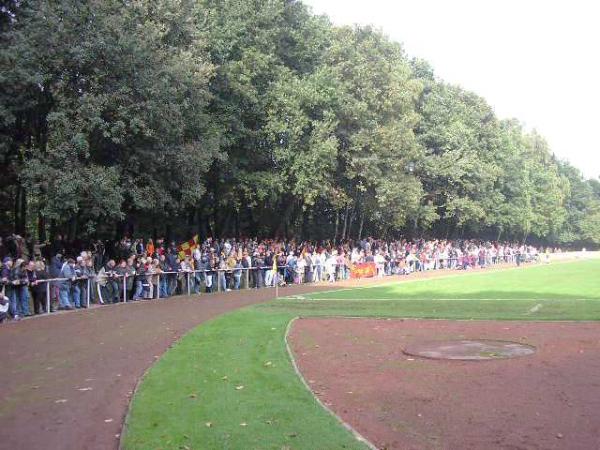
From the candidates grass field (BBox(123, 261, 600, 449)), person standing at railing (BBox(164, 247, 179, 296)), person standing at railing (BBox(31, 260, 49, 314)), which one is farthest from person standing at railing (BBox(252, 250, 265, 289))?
person standing at railing (BBox(31, 260, 49, 314))

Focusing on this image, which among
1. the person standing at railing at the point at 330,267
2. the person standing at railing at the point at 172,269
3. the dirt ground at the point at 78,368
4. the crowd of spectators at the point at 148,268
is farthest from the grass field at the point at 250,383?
the person standing at railing at the point at 330,267

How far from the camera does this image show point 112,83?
2622 cm

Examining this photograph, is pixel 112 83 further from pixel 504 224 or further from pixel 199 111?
pixel 504 224

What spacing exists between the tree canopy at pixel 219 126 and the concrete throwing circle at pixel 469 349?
50.8 feet

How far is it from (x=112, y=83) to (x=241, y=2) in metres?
13.5

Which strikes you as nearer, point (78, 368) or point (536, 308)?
point (78, 368)

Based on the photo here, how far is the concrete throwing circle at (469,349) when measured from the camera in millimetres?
12242

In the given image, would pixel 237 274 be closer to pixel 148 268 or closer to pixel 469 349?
pixel 148 268

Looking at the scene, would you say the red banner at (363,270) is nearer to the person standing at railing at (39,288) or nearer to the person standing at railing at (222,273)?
the person standing at railing at (222,273)

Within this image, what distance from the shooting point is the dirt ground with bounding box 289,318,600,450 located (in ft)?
24.7

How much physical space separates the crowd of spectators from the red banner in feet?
0.64

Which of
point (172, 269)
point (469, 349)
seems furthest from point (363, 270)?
point (469, 349)

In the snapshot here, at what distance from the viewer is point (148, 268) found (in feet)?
88.1

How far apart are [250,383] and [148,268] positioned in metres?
17.5
